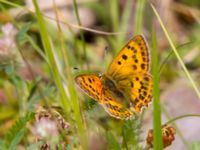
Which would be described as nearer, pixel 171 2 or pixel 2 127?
pixel 2 127

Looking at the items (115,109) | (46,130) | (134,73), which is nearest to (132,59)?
(134,73)

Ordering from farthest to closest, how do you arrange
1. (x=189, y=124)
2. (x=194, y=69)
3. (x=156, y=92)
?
(x=194, y=69), (x=189, y=124), (x=156, y=92)

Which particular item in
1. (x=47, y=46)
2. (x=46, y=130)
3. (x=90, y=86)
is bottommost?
(x=46, y=130)

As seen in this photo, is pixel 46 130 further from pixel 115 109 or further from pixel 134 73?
pixel 134 73

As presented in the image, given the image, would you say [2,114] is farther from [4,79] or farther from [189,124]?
[189,124]

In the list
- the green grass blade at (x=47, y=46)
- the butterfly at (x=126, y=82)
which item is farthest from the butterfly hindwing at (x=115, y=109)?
the green grass blade at (x=47, y=46)

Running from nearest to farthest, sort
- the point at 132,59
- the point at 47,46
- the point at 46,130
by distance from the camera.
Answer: the point at 46,130 → the point at 47,46 → the point at 132,59

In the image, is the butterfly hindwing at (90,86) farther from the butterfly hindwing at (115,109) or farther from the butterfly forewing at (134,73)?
the butterfly forewing at (134,73)

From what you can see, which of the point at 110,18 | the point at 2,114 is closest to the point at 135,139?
the point at 2,114

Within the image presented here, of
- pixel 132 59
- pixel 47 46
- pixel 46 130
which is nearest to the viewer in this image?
pixel 46 130
